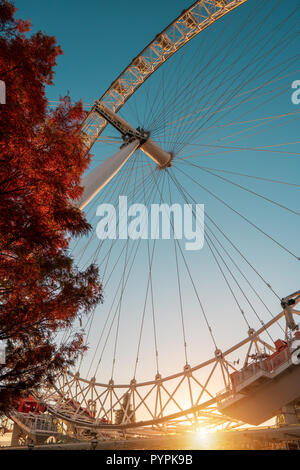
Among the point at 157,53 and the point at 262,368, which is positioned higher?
the point at 157,53

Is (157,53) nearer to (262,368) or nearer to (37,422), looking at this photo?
(262,368)

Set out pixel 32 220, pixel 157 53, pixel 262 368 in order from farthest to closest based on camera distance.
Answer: pixel 157 53 < pixel 262 368 < pixel 32 220

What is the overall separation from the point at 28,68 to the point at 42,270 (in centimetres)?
495

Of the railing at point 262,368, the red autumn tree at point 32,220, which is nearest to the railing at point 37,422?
the railing at point 262,368

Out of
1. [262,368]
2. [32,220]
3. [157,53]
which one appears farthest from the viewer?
[157,53]

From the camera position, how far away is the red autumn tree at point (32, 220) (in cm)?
666

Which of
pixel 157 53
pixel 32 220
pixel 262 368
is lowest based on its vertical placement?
pixel 262 368

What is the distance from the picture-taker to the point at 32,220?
22.8 ft

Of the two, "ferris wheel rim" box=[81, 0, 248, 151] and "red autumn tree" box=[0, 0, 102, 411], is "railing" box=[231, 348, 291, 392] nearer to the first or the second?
"red autumn tree" box=[0, 0, 102, 411]

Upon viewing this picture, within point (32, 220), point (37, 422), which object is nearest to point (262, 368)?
point (32, 220)

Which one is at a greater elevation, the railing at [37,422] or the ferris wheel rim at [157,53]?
the ferris wheel rim at [157,53]

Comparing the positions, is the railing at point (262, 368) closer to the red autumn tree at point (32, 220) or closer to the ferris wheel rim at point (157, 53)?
the red autumn tree at point (32, 220)
